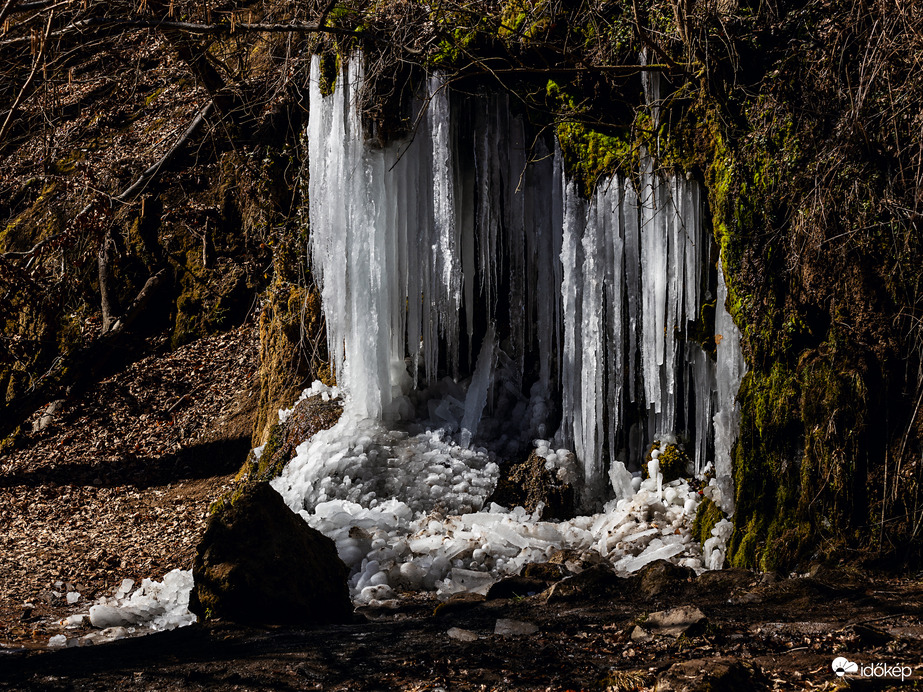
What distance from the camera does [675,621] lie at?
3.48 metres

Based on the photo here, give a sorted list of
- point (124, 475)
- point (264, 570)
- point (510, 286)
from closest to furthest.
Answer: point (264, 570), point (510, 286), point (124, 475)

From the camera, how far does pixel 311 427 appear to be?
24.5 feet

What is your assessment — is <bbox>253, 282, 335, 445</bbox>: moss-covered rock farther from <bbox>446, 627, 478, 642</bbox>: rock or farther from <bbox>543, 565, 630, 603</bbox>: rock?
<bbox>446, 627, 478, 642</bbox>: rock

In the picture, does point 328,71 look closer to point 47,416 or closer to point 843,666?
point 47,416

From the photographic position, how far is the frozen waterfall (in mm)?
5852

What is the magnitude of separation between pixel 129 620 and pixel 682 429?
4.12 metres

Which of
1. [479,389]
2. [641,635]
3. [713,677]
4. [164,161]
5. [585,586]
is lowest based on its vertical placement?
[585,586]

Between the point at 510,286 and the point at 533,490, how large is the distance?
173 centimetres

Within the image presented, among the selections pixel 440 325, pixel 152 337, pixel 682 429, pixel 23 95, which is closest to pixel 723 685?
pixel 682 429

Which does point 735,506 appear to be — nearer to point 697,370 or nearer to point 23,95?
point 697,370

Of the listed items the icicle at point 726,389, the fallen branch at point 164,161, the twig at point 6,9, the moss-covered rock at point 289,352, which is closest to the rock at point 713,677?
the icicle at point 726,389

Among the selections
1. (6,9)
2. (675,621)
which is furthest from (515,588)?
(6,9)

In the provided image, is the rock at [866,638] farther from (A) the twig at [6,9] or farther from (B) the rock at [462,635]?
(A) the twig at [6,9]

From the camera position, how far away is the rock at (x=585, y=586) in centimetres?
439
